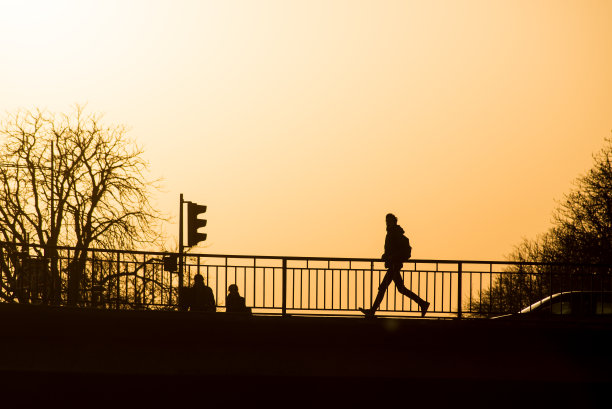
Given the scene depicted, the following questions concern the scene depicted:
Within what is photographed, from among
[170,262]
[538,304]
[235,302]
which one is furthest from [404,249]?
[170,262]

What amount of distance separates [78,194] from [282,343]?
110 ft

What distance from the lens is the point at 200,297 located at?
18906 millimetres

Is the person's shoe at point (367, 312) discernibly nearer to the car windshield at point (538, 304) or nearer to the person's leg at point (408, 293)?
the person's leg at point (408, 293)

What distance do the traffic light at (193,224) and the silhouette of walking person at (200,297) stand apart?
3311 mm

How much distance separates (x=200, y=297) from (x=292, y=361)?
7.99ft

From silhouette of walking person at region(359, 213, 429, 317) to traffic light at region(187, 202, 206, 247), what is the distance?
456cm

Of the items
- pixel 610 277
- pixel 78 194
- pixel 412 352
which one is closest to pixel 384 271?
pixel 412 352

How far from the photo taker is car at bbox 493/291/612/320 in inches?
741

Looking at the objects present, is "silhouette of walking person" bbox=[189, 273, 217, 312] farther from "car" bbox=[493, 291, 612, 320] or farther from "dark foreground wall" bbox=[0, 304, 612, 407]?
"car" bbox=[493, 291, 612, 320]

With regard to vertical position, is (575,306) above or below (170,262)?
below

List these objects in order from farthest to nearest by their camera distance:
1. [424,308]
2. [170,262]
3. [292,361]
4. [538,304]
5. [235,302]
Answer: [538,304] → [170,262] → [424,308] → [235,302] → [292,361]

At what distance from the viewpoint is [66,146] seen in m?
49.4

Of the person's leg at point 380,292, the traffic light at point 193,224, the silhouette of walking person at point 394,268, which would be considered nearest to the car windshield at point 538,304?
the silhouette of walking person at point 394,268

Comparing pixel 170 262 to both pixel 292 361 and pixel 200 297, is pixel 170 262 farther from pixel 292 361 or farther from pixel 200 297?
pixel 292 361
